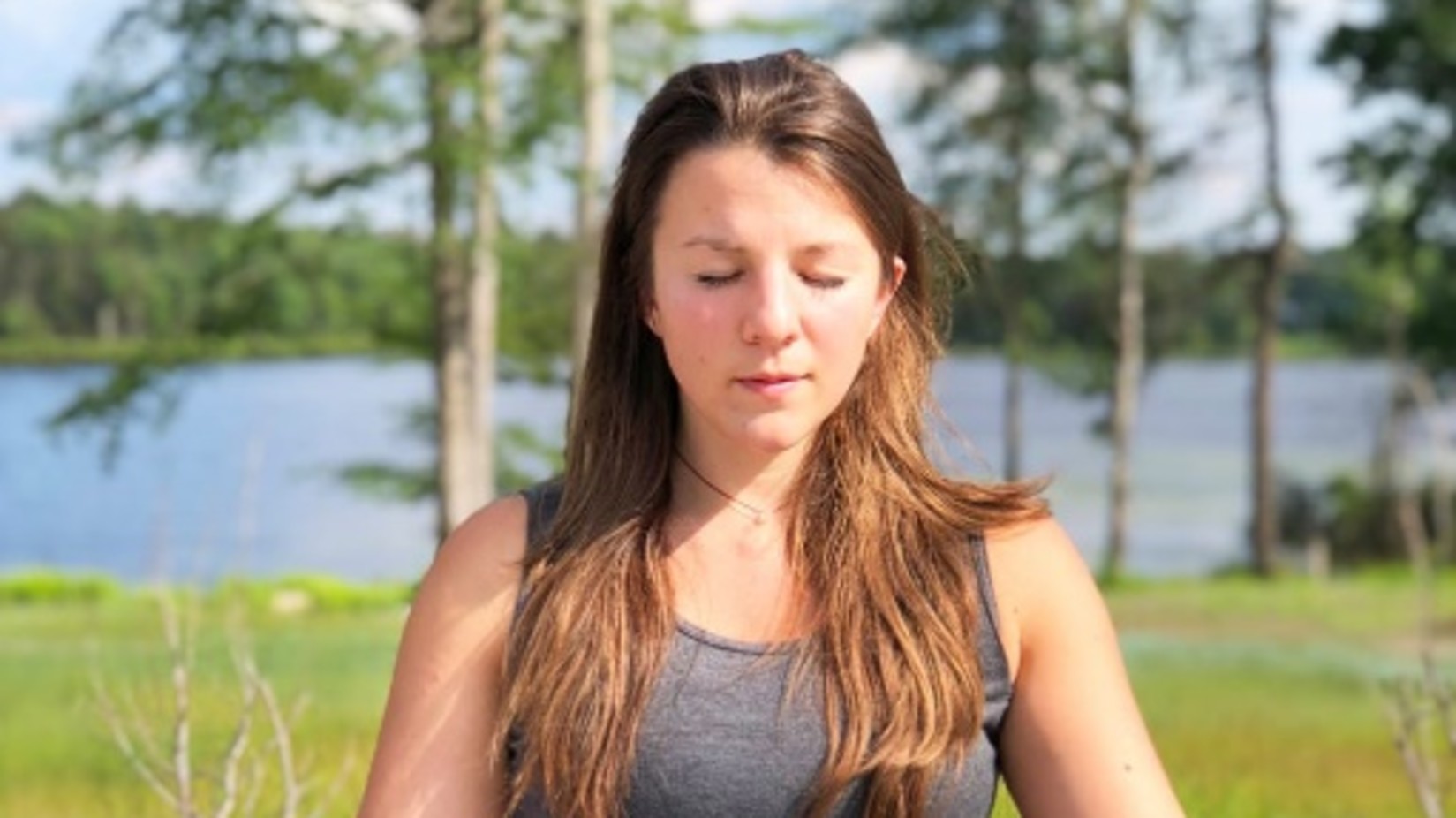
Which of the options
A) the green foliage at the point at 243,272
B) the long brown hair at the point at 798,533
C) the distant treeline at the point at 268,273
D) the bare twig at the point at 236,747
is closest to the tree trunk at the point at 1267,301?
the distant treeline at the point at 268,273

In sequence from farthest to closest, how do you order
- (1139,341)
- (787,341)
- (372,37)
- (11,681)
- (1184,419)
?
(1184,419)
(1139,341)
(372,37)
(11,681)
(787,341)

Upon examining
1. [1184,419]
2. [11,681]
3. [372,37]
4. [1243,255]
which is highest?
[372,37]

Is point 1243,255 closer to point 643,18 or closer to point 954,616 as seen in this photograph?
point 643,18

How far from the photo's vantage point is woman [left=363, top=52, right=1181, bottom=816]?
6.31ft

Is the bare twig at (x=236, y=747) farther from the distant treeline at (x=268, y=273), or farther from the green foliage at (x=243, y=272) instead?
the green foliage at (x=243, y=272)

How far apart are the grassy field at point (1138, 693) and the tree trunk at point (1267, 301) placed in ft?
16.7

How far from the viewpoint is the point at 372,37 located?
58.4 ft

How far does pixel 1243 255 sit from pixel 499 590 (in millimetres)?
26186

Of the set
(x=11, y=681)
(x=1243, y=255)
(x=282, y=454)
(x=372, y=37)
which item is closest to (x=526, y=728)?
(x=11, y=681)

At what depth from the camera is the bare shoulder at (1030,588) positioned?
6.54 ft

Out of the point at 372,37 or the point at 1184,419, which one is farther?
the point at 1184,419

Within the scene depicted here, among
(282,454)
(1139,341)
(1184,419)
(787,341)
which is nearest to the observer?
(787,341)

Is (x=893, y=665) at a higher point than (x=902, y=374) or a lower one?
lower

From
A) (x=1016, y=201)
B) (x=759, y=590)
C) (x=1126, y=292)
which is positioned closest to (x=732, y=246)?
(x=759, y=590)
